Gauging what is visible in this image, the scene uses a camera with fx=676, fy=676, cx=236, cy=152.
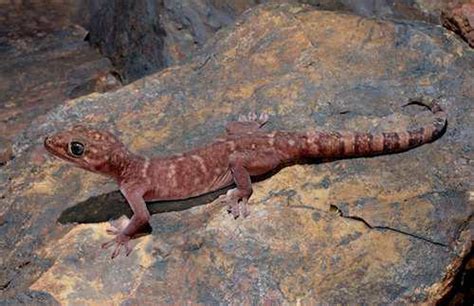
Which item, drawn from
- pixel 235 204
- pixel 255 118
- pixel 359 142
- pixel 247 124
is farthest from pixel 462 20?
pixel 235 204

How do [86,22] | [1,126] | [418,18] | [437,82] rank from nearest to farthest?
[437,82]
[418,18]
[1,126]
[86,22]

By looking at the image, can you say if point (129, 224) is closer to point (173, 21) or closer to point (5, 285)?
point (5, 285)

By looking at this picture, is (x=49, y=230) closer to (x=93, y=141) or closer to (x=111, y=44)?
(x=93, y=141)

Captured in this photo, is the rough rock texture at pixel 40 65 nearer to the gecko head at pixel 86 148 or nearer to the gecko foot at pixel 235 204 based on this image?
the gecko head at pixel 86 148

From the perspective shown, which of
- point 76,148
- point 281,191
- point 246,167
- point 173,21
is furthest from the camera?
point 173,21

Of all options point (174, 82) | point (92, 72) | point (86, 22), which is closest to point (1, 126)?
point (92, 72)
